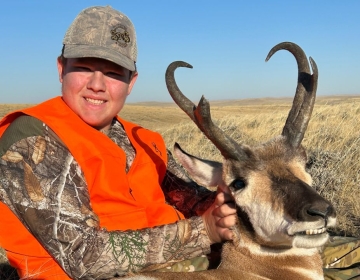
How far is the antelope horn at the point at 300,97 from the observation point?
13.7 ft

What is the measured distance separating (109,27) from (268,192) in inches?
84.7

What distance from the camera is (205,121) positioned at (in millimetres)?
3758

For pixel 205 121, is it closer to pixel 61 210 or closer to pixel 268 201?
pixel 268 201

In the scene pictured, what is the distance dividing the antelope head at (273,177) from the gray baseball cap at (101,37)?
52cm

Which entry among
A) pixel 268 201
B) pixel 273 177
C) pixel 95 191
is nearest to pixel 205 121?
pixel 273 177

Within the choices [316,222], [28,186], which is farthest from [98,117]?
[316,222]

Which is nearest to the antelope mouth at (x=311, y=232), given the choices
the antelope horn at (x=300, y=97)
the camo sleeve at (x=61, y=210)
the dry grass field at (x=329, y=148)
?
the antelope horn at (x=300, y=97)

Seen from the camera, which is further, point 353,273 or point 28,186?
point 353,273

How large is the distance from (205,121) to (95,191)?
1.14 metres

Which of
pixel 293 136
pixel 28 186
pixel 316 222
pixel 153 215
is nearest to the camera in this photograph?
pixel 316 222

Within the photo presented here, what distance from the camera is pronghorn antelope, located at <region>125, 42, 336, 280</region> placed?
3.39 metres

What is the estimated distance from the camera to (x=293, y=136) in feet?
13.7

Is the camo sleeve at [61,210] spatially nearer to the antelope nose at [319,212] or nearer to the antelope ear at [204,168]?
the antelope ear at [204,168]

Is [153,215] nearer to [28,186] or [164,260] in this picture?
[164,260]
